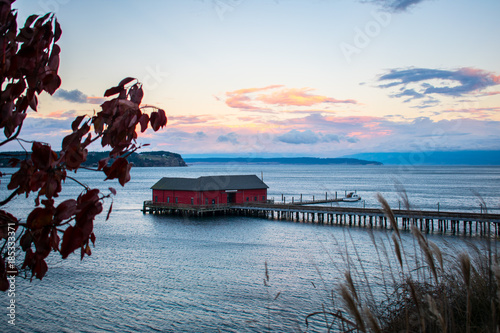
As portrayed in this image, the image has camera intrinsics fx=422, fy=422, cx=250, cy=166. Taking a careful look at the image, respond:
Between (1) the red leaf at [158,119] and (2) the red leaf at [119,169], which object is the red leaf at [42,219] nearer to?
(2) the red leaf at [119,169]

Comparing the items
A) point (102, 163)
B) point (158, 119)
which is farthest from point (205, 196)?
point (102, 163)

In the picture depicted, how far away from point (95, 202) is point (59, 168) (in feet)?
1.27

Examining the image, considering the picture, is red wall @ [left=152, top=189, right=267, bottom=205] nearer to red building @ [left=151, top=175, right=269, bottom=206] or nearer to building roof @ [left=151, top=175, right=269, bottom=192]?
red building @ [left=151, top=175, right=269, bottom=206]

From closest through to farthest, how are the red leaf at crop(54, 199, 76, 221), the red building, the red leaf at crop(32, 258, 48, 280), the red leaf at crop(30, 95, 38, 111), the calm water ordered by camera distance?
the red leaf at crop(54, 199, 76, 221), the red leaf at crop(32, 258, 48, 280), the red leaf at crop(30, 95, 38, 111), the calm water, the red building

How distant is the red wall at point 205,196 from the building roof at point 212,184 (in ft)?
1.96

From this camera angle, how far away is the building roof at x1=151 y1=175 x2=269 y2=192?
5684 cm

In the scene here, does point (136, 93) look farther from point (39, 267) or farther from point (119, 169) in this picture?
point (39, 267)

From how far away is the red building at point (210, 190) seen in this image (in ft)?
186

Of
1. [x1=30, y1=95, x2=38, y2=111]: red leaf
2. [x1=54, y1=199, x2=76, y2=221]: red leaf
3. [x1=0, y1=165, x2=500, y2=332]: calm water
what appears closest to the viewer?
[x1=54, y1=199, x2=76, y2=221]: red leaf

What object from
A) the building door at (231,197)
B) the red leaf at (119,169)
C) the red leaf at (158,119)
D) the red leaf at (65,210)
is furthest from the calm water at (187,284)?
the building door at (231,197)

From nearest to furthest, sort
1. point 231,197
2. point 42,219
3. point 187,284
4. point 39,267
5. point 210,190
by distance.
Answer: point 42,219, point 39,267, point 187,284, point 210,190, point 231,197

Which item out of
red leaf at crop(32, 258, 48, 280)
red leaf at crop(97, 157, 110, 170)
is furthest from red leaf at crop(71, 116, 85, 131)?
red leaf at crop(32, 258, 48, 280)

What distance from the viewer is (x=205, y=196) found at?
56.8 metres

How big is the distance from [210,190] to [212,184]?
44.7 inches
